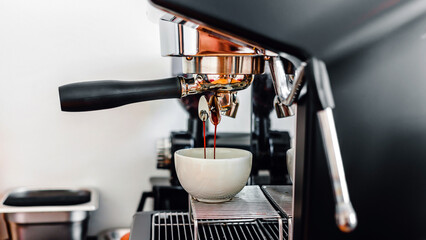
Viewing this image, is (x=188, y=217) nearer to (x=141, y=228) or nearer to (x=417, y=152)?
(x=141, y=228)

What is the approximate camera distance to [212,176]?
0.50m

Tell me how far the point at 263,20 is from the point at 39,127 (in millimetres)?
654

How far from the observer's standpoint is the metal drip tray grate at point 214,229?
0.50 metres

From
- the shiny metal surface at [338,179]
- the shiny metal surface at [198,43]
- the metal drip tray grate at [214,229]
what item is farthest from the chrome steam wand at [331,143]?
the metal drip tray grate at [214,229]

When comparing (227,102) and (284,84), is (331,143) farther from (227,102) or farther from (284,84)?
(227,102)

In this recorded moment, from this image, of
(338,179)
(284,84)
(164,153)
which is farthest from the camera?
(164,153)

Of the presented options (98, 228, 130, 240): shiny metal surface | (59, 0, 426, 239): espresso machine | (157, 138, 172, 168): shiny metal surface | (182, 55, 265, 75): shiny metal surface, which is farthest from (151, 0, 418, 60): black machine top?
(98, 228, 130, 240): shiny metal surface

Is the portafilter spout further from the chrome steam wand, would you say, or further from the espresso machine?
the chrome steam wand

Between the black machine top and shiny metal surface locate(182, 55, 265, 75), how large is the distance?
12cm

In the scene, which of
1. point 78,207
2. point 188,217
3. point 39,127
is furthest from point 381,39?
point 39,127

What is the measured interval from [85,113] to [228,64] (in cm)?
49

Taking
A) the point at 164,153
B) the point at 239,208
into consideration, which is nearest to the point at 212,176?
the point at 239,208

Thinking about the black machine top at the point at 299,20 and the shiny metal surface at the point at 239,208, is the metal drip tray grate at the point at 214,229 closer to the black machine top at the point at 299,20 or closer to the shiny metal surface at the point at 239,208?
the shiny metal surface at the point at 239,208

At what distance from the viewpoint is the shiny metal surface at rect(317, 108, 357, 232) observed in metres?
0.29
